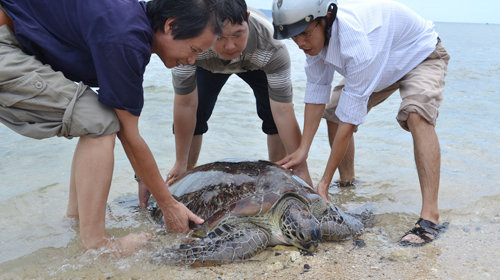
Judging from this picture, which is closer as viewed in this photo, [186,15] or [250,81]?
[186,15]

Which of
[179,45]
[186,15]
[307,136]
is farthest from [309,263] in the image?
[186,15]

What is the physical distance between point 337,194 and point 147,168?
2.03 metres

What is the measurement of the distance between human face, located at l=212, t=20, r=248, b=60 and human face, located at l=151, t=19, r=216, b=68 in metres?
0.53

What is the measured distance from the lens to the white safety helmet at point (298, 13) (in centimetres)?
280

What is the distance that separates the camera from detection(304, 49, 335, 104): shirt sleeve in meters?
3.40

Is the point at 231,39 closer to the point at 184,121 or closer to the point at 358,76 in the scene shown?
the point at 358,76

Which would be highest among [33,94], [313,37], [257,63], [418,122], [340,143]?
[313,37]

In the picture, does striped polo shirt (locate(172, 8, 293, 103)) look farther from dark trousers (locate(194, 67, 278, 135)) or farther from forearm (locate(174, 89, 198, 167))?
dark trousers (locate(194, 67, 278, 135))

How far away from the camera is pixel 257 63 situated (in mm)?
3543

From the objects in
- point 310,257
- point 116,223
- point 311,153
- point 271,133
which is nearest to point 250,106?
point 311,153

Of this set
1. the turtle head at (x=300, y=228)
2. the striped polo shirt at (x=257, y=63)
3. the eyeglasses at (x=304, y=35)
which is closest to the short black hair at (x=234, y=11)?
the eyeglasses at (x=304, y=35)

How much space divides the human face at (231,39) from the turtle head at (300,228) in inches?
42.0

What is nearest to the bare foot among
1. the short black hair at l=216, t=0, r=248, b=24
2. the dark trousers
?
the short black hair at l=216, t=0, r=248, b=24

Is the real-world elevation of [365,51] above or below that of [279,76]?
above
